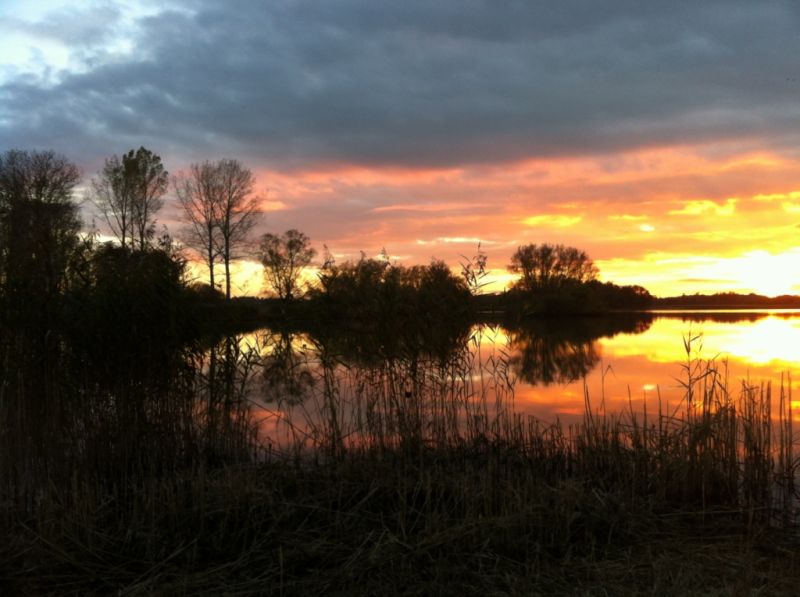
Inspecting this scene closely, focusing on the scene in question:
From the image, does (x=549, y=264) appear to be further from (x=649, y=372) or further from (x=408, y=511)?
(x=408, y=511)

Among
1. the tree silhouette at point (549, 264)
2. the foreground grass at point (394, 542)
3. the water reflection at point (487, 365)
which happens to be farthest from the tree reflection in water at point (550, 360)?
the tree silhouette at point (549, 264)

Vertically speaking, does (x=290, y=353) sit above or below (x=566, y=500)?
above

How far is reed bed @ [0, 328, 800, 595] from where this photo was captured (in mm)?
4668

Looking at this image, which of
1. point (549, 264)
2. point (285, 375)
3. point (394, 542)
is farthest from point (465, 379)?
point (549, 264)

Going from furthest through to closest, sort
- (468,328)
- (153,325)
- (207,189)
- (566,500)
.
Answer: (207,189) < (468,328) < (153,325) < (566,500)

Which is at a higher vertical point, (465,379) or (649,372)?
(465,379)

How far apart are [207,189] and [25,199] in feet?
51.9

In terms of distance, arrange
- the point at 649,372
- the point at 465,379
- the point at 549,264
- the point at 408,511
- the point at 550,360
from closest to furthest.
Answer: the point at 408,511 < the point at 465,379 < the point at 649,372 < the point at 550,360 < the point at 549,264

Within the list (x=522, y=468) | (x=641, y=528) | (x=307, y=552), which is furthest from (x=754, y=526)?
(x=307, y=552)

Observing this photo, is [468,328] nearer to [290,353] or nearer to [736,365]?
[290,353]

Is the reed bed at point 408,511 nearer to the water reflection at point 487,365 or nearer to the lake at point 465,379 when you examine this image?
the lake at point 465,379

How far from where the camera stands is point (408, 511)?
5.83 metres

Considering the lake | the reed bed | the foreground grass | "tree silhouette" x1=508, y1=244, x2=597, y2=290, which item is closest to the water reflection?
the lake

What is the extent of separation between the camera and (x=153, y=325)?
8.52 meters
